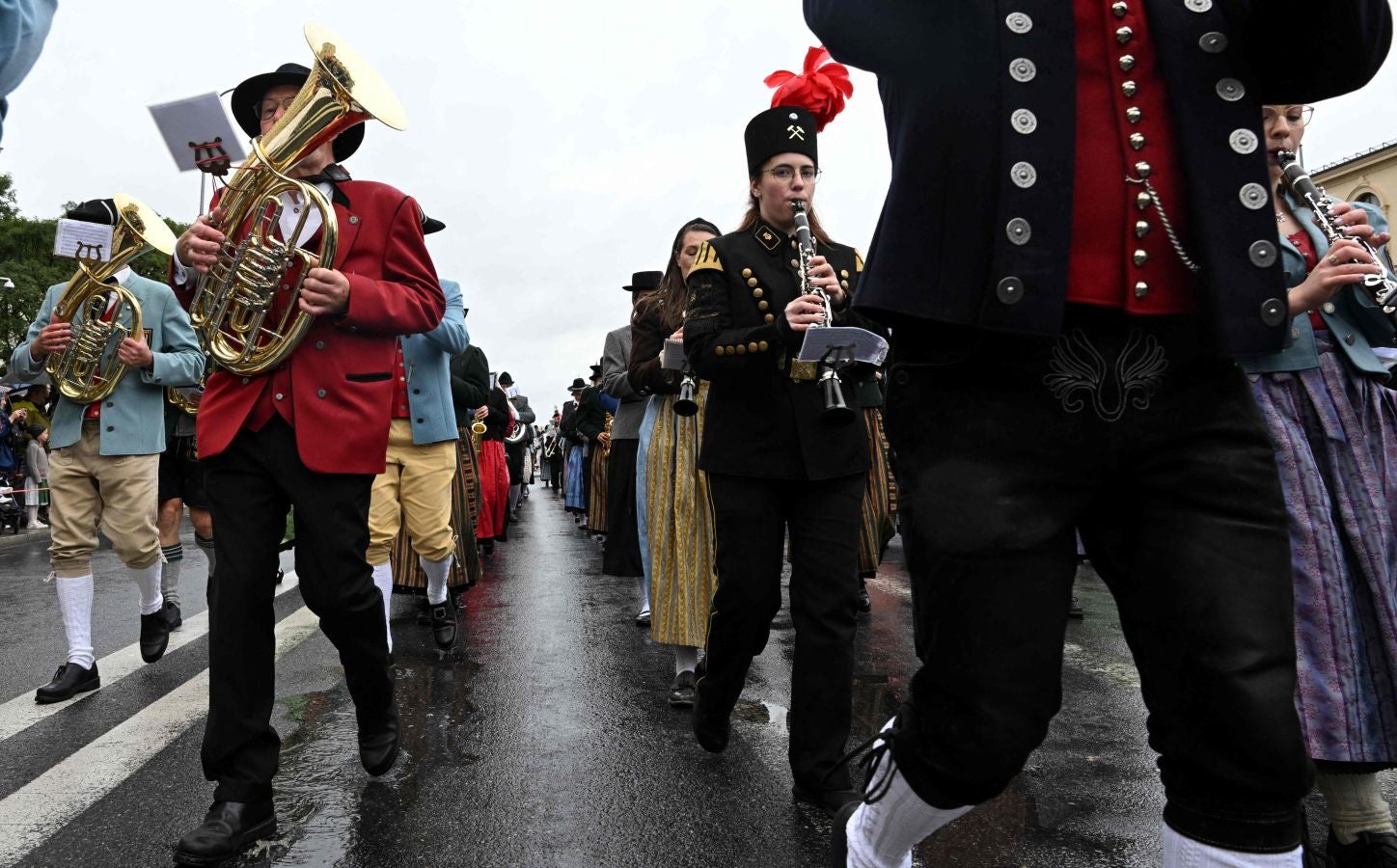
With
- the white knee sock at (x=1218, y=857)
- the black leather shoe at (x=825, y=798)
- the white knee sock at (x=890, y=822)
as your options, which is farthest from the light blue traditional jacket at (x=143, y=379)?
the white knee sock at (x=1218, y=857)

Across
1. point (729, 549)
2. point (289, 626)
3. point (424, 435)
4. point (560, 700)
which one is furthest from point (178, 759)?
point (289, 626)

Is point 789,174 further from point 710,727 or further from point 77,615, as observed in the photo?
point 77,615

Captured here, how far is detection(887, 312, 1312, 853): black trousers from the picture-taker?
5.58ft

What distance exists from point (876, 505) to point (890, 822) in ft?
15.7

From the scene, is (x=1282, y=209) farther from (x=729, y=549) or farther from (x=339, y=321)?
(x=339, y=321)

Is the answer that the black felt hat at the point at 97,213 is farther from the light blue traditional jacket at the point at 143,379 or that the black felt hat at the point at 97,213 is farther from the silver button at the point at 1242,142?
the silver button at the point at 1242,142

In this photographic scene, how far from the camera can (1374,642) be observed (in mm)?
2729

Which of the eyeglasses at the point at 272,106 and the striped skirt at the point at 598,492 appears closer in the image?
the eyeglasses at the point at 272,106

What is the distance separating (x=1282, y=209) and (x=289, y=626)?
5.46 meters

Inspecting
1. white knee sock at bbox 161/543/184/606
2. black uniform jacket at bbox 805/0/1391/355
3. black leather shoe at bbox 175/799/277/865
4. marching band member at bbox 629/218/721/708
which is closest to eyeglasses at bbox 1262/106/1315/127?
black uniform jacket at bbox 805/0/1391/355

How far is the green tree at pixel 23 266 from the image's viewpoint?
1441 inches

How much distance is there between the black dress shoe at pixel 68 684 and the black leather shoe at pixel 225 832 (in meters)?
2.10

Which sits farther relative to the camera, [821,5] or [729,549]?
[729,549]

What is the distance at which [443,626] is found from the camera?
19.7 feet
